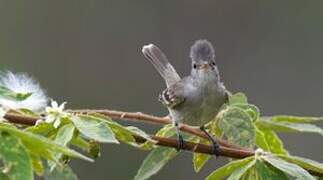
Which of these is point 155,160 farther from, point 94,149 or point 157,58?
point 157,58

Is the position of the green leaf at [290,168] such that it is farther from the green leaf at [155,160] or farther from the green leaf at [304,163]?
the green leaf at [155,160]

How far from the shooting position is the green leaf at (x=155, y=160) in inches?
59.5

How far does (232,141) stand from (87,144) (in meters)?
0.28

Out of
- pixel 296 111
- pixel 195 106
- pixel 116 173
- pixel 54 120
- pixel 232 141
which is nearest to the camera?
pixel 54 120

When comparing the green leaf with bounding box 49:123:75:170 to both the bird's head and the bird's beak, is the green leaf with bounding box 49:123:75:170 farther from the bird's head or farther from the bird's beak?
the bird's beak

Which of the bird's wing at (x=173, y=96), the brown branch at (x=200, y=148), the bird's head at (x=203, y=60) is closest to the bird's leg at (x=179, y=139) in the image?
the brown branch at (x=200, y=148)

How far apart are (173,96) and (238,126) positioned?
922mm

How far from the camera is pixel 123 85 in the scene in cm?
591

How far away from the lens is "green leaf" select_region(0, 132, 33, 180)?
1.18m

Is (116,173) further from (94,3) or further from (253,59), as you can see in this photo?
(94,3)

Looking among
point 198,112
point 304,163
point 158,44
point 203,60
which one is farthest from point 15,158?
point 158,44

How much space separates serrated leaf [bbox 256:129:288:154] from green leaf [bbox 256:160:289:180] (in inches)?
6.3

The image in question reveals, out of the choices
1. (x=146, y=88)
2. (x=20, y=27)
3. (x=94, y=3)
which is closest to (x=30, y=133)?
(x=146, y=88)

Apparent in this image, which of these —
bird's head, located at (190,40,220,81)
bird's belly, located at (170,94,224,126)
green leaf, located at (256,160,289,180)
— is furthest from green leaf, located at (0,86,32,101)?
bird's belly, located at (170,94,224,126)
